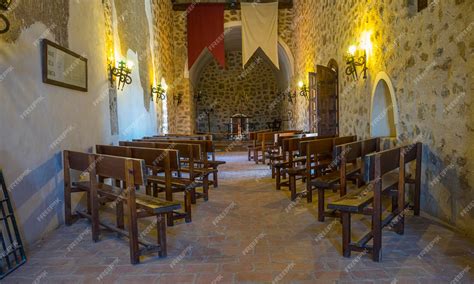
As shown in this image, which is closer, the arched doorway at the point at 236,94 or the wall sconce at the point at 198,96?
the wall sconce at the point at 198,96

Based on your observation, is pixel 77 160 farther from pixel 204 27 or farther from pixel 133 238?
pixel 204 27

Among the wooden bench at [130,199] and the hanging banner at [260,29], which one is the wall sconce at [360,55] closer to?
the wooden bench at [130,199]

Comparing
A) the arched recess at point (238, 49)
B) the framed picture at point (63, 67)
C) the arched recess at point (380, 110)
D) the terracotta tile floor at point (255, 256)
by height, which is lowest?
the terracotta tile floor at point (255, 256)

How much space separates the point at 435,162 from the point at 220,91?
12.4 meters

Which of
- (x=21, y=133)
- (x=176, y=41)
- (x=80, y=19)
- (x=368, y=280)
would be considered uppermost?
(x=176, y=41)

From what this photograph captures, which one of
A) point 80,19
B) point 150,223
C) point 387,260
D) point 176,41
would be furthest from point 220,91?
point 387,260

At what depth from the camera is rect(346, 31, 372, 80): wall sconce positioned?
518 cm

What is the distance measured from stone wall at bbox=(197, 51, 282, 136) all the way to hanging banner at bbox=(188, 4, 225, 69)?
390cm

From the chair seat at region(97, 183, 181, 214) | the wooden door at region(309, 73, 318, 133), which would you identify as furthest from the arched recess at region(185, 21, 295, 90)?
the chair seat at region(97, 183, 181, 214)

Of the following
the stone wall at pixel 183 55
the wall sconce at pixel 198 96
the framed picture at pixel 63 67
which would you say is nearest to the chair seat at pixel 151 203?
the framed picture at pixel 63 67

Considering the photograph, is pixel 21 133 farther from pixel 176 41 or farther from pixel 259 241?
pixel 176 41

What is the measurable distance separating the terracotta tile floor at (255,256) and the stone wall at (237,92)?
11.8m

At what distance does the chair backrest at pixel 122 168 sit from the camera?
96.3 inches

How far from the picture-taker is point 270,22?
1116cm
